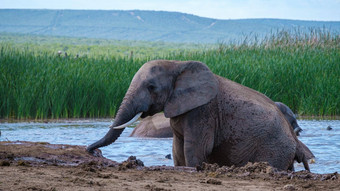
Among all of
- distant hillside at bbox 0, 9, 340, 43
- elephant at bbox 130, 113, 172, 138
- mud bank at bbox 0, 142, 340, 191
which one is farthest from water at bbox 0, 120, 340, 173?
distant hillside at bbox 0, 9, 340, 43

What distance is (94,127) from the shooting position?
531 inches

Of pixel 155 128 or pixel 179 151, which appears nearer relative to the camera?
pixel 179 151

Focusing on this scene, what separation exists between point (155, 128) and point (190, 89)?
4.72 metres

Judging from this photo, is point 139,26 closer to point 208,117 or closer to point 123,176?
point 208,117

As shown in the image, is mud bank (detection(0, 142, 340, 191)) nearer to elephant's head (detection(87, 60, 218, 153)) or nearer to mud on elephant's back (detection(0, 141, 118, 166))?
mud on elephant's back (detection(0, 141, 118, 166))

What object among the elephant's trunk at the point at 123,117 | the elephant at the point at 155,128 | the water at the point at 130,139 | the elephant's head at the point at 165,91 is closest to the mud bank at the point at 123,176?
the elephant's trunk at the point at 123,117

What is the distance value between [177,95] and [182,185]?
1826mm

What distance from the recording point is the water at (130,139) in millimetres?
9523

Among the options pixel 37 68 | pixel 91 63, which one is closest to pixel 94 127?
pixel 37 68

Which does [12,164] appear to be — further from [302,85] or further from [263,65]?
[263,65]

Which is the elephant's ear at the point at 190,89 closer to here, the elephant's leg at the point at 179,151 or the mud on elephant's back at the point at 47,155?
the elephant's leg at the point at 179,151

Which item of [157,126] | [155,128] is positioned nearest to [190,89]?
[155,128]

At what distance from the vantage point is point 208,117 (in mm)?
6832

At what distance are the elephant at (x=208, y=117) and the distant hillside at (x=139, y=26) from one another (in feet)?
489
